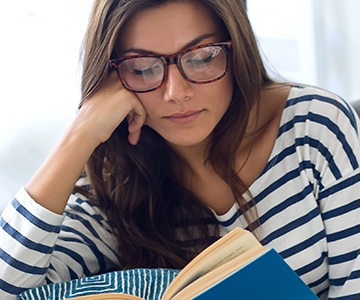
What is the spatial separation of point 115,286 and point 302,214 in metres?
0.34

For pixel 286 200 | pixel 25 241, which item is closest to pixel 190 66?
pixel 286 200

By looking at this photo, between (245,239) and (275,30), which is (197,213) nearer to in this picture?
(245,239)

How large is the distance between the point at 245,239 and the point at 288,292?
0.09 metres

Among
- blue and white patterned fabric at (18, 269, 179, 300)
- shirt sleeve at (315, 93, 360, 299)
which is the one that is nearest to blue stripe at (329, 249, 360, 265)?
shirt sleeve at (315, 93, 360, 299)

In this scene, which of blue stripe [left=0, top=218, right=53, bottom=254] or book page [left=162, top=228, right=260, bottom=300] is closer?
book page [left=162, top=228, right=260, bottom=300]

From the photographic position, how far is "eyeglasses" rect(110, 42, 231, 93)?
1.20m

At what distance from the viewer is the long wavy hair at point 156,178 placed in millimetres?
1263

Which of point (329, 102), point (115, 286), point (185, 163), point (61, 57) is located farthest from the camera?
point (61, 57)

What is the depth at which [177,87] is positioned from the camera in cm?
120

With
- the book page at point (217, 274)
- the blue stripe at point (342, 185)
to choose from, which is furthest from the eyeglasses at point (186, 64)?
the book page at point (217, 274)

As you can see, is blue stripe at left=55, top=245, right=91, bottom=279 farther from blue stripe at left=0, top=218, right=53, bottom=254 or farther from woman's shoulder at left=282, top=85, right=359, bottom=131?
woman's shoulder at left=282, top=85, right=359, bottom=131

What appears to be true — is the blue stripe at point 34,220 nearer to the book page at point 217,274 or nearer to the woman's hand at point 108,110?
the woman's hand at point 108,110

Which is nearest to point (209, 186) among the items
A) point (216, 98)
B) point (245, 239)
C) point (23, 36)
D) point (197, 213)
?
point (197, 213)

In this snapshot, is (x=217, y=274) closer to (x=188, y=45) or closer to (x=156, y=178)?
(x=188, y=45)
